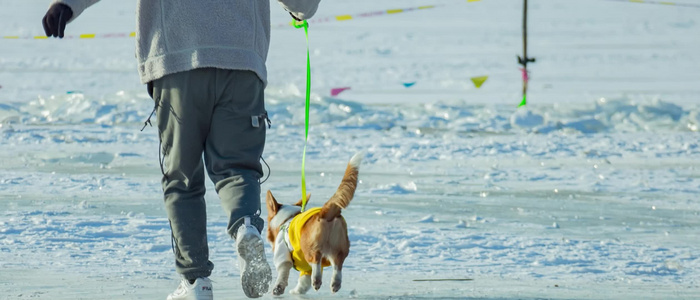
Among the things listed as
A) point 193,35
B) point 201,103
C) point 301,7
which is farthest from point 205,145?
point 301,7

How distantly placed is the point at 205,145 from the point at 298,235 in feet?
1.57

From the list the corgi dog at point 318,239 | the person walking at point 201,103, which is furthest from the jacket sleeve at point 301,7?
the corgi dog at point 318,239

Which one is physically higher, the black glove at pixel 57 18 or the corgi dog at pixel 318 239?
the black glove at pixel 57 18

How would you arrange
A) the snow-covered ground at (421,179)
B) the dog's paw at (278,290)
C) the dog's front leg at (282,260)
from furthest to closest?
the snow-covered ground at (421,179) → the dog's paw at (278,290) → the dog's front leg at (282,260)

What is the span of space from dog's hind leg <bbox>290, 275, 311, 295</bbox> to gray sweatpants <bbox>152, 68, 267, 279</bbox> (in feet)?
1.37

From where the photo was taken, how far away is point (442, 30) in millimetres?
29203

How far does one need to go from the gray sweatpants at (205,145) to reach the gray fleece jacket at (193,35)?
45 millimetres

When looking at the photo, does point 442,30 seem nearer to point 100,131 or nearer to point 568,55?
point 568,55

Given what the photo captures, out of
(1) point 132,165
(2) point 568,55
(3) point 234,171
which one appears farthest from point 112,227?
(2) point 568,55

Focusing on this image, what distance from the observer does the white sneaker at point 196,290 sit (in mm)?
3623

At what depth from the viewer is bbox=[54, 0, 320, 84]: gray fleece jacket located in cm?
352

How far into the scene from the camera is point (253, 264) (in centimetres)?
337

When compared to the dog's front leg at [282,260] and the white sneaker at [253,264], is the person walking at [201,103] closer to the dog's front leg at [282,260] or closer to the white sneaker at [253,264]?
the white sneaker at [253,264]

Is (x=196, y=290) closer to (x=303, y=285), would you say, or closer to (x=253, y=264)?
(x=253, y=264)
